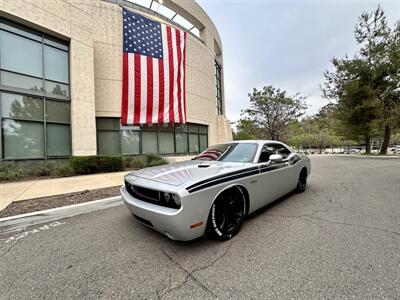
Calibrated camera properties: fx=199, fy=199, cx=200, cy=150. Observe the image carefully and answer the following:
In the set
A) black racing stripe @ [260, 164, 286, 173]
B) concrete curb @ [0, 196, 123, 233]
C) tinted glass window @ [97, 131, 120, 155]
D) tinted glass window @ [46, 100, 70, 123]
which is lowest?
concrete curb @ [0, 196, 123, 233]

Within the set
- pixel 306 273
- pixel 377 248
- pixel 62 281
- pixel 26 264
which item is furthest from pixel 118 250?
pixel 377 248

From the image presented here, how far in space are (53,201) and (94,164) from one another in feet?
15.0

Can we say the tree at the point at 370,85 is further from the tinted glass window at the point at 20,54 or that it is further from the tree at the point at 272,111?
the tinted glass window at the point at 20,54

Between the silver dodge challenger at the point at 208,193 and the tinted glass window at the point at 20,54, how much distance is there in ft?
32.4

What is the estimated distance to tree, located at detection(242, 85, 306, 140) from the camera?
26.5 m

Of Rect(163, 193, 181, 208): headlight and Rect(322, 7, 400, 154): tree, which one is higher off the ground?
Rect(322, 7, 400, 154): tree

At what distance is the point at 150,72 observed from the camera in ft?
41.0

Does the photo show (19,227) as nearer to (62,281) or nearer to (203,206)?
(62,281)

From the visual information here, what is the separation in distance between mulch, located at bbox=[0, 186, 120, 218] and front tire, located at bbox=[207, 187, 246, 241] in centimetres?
340

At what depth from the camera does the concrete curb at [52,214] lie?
3.45 m

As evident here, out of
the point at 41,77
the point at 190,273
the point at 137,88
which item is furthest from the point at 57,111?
the point at 190,273

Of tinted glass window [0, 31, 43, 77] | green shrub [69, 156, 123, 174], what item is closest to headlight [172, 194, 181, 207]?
green shrub [69, 156, 123, 174]

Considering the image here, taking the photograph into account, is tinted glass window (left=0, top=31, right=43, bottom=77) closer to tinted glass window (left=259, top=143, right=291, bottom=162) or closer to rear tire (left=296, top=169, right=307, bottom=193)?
tinted glass window (left=259, top=143, right=291, bottom=162)

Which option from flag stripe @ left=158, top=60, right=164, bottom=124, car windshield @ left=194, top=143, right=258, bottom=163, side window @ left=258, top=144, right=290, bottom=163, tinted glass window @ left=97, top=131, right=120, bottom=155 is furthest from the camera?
flag stripe @ left=158, top=60, right=164, bottom=124
